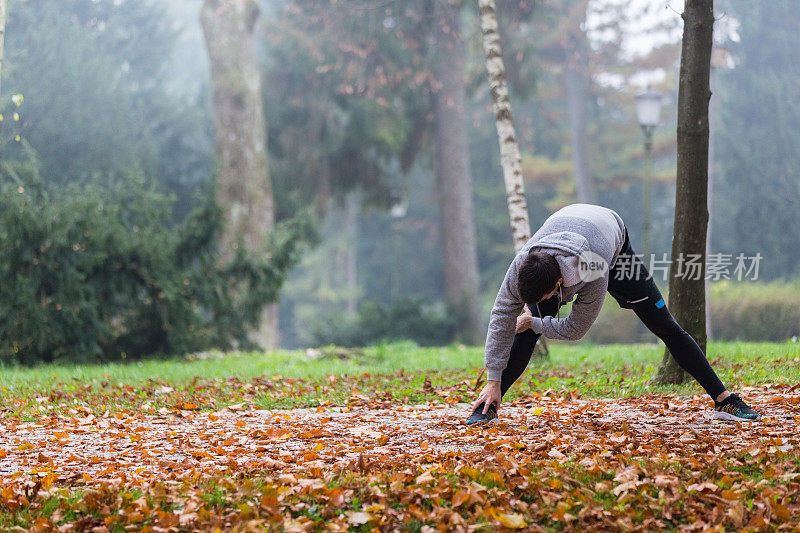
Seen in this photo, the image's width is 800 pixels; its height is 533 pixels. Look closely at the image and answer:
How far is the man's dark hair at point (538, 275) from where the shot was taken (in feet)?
13.2

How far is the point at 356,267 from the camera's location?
3869cm

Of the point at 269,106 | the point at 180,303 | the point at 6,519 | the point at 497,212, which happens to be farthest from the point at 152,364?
the point at 497,212

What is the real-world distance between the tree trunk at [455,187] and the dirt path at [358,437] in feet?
47.3

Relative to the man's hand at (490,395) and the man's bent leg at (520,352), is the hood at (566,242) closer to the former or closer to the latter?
the man's bent leg at (520,352)

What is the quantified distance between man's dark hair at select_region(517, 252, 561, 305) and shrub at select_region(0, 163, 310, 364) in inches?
344

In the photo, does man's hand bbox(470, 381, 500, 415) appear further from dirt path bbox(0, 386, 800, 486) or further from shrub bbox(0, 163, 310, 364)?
shrub bbox(0, 163, 310, 364)

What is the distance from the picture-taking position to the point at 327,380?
27.7 ft

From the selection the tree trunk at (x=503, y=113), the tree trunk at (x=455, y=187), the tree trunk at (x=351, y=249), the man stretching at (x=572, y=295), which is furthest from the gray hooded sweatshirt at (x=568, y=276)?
the tree trunk at (x=351, y=249)

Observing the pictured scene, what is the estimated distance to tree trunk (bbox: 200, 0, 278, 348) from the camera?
16.2 meters

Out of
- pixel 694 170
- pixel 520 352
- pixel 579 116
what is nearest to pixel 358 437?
pixel 520 352

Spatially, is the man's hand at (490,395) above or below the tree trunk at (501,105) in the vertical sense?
below

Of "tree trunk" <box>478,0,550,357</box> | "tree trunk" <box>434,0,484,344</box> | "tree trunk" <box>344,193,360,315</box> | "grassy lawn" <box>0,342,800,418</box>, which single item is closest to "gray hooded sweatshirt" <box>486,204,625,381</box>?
"grassy lawn" <box>0,342,800,418</box>

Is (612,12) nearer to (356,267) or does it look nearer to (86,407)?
(356,267)

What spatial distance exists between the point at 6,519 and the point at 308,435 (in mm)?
2025
